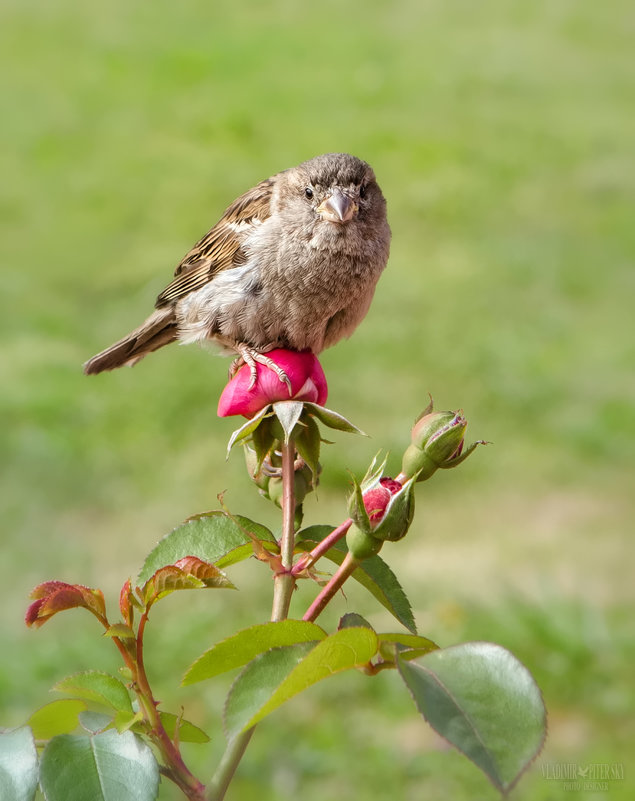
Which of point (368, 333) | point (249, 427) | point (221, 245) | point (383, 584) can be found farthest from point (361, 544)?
point (368, 333)

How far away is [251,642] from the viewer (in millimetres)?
1175

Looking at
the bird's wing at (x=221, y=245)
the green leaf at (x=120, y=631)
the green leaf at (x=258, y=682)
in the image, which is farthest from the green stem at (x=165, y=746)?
the bird's wing at (x=221, y=245)

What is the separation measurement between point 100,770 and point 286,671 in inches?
9.5

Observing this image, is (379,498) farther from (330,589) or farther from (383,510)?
(330,589)

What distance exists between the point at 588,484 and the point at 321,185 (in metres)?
4.68

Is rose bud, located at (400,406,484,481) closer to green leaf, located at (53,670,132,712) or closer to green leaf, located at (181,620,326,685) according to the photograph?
green leaf, located at (181,620,326,685)

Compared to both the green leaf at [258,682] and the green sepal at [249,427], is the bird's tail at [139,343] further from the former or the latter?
the green leaf at [258,682]

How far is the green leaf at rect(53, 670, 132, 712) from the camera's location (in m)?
1.29

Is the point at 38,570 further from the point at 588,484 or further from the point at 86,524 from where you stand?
the point at 588,484

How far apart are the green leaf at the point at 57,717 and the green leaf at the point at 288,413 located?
43cm

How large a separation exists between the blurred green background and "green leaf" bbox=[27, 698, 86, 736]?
3.14 meters

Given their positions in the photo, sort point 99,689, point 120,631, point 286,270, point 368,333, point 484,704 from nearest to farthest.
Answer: point 484,704 → point 120,631 → point 99,689 → point 286,270 → point 368,333

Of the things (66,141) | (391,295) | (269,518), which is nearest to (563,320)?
(391,295)

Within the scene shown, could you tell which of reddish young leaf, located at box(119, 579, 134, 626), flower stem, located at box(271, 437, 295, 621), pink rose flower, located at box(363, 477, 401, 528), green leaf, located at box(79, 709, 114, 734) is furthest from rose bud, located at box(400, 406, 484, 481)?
green leaf, located at box(79, 709, 114, 734)
